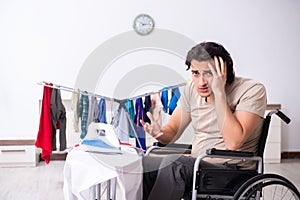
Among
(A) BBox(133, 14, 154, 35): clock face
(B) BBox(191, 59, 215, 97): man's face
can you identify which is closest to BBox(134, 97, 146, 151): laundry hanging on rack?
(A) BBox(133, 14, 154, 35): clock face

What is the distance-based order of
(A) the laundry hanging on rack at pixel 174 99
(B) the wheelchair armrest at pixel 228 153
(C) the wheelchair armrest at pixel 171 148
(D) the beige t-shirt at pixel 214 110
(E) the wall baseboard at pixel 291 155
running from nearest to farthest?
(B) the wheelchair armrest at pixel 228 153
(D) the beige t-shirt at pixel 214 110
(C) the wheelchair armrest at pixel 171 148
(A) the laundry hanging on rack at pixel 174 99
(E) the wall baseboard at pixel 291 155

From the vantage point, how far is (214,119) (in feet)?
6.72

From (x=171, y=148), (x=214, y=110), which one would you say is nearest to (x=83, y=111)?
(x=171, y=148)

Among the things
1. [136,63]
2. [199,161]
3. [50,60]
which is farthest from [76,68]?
[199,161]

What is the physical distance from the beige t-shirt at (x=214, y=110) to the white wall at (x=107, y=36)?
2.47 m

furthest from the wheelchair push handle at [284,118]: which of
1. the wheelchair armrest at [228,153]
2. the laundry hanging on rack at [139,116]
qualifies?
the laundry hanging on rack at [139,116]

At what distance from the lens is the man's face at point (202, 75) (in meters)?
1.95

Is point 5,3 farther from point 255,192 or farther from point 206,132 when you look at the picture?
point 255,192

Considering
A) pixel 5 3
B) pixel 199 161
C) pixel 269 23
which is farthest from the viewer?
pixel 269 23

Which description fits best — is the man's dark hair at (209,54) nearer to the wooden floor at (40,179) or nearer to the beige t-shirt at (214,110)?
the beige t-shirt at (214,110)

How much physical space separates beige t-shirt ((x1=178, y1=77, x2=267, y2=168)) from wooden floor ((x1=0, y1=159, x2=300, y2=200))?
1.46 meters

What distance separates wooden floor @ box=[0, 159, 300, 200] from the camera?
325 cm

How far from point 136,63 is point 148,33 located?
34 cm

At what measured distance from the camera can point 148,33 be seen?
4539 mm
